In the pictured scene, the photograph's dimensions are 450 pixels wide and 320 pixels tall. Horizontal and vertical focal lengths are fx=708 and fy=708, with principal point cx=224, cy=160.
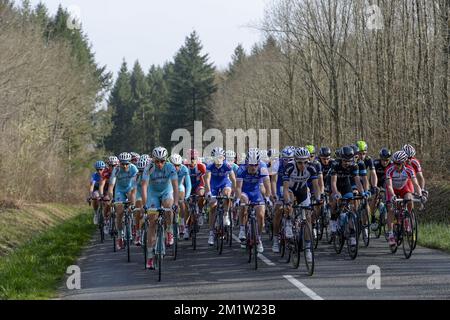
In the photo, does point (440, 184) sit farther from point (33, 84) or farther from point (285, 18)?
point (33, 84)

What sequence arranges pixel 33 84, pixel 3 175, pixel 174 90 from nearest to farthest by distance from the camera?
pixel 3 175 → pixel 33 84 → pixel 174 90

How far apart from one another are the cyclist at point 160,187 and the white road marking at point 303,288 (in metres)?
2.50

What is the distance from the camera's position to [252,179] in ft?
48.3

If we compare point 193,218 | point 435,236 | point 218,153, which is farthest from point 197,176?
point 435,236

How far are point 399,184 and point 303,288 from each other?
5137mm

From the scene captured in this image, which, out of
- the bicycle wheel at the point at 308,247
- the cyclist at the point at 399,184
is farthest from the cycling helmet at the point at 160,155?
the cyclist at the point at 399,184

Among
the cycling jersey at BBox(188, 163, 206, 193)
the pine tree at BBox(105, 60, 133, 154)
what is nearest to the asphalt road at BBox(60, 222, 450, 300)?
the cycling jersey at BBox(188, 163, 206, 193)

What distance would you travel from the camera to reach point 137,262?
14820mm

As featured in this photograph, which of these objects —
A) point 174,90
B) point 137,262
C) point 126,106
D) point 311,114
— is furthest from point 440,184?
point 126,106

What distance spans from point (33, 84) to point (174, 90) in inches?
2234

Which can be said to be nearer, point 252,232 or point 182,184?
point 252,232

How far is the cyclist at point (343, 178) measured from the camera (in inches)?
599

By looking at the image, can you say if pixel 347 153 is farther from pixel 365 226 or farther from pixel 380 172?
pixel 380 172

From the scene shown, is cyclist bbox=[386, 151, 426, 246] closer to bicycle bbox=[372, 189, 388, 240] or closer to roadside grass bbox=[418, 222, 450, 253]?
roadside grass bbox=[418, 222, 450, 253]
